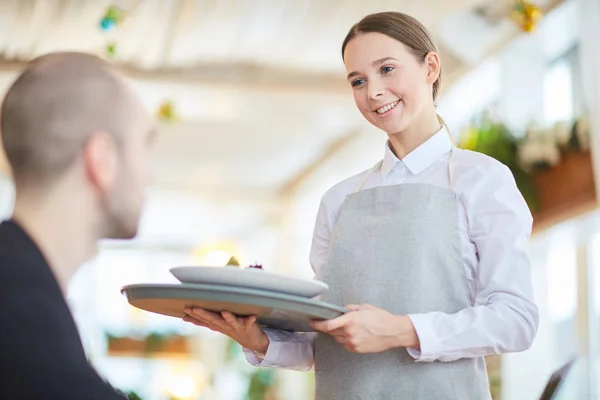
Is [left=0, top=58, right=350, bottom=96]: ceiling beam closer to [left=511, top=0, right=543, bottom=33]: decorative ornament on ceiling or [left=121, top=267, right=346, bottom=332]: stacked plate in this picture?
[left=511, top=0, right=543, bottom=33]: decorative ornament on ceiling

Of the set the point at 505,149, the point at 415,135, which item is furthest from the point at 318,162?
the point at 415,135

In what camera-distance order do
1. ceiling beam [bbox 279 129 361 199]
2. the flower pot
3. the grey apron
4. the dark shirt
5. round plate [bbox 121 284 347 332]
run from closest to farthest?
the dark shirt, round plate [bbox 121 284 347 332], the grey apron, the flower pot, ceiling beam [bbox 279 129 361 199]

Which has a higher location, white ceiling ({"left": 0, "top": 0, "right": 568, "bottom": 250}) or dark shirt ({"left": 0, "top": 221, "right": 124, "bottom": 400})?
white ceiling ({"left": 0, "top": 0, "right": 568, "bottom": 250})

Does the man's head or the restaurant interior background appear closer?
the man's head

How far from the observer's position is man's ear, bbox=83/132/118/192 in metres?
1.18

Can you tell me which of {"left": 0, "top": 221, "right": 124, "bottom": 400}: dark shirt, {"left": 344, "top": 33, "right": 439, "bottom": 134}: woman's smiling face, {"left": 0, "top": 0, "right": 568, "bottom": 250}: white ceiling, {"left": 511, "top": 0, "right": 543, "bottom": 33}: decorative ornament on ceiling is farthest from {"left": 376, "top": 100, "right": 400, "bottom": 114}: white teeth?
{"left": 0, "top": 0, "right": 568, "bottom": 250}: white ceiling

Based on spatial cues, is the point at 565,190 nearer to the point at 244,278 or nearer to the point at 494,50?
the point at 494,50

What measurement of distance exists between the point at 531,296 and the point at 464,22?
4632 millimetres

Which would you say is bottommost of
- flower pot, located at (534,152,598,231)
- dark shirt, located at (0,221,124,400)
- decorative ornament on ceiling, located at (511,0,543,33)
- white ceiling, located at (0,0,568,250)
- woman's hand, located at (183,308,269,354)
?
dark shirt, located at (0,221,124,400)

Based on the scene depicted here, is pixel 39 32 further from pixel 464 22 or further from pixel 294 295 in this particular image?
pixel 294 295

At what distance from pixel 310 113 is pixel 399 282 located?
243 inches

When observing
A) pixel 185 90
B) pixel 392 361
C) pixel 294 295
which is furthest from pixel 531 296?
pixel 185 90

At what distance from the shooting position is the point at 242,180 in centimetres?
1090

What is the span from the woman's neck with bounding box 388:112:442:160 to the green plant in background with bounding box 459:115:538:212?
2.97m
